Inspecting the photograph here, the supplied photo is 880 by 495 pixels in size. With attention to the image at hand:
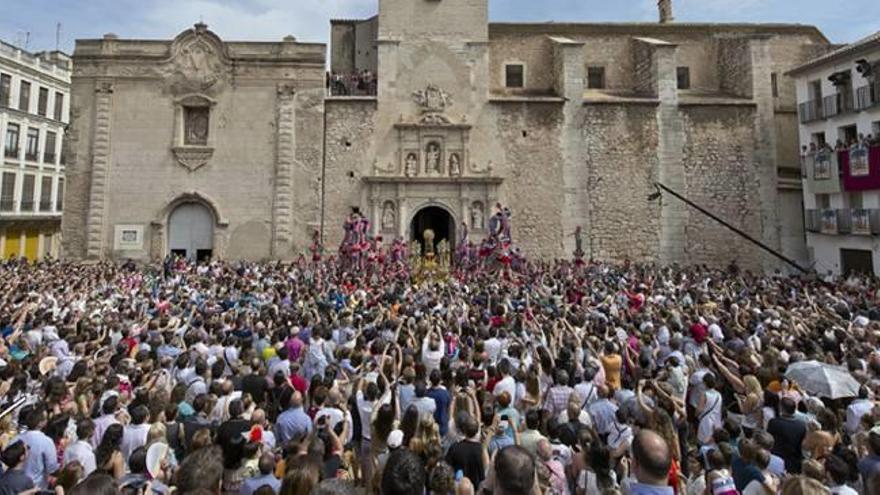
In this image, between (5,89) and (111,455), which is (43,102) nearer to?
(5,89)

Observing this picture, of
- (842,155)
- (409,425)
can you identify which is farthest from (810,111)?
(409,425)

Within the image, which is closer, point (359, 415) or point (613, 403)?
point (613, 403)

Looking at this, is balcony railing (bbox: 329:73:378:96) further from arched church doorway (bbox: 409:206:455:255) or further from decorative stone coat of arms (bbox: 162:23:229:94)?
arched church doorway (bbox: 409:206:455:255)

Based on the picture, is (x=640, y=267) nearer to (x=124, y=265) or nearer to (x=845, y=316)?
(x=845, y=316)

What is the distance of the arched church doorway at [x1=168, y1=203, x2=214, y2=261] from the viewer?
23.0 metres

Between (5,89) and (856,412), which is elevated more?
(5,89)

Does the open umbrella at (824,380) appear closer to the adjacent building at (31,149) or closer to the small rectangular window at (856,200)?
the small rectangular window at (856,200)

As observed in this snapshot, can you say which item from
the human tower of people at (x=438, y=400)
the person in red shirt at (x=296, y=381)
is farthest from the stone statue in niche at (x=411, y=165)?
the person in red shirt at (x=296, y=381)

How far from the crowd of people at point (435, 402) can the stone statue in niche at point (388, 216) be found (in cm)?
1176

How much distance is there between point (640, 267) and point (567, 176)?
523 cm

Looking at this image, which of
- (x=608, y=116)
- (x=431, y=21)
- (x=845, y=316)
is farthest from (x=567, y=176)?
(x=845, y=316)

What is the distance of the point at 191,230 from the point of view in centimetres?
2305

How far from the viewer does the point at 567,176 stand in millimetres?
23812

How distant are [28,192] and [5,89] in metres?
5.98
